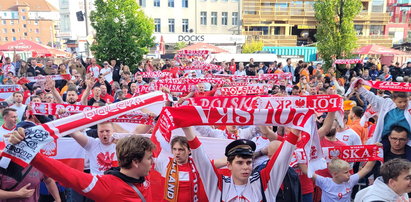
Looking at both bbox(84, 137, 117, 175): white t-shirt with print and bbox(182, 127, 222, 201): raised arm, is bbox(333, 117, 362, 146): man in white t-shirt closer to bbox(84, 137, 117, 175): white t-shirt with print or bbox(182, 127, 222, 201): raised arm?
bbox(182, 127, 222, 201): raised arm

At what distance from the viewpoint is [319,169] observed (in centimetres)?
494

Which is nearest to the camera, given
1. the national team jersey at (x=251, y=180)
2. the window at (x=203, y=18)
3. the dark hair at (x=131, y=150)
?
the dark hair at (x=131, y=150)

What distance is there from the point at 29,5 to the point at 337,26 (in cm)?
12734

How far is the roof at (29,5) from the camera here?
399 feet

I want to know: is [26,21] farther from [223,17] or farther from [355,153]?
[355,153]

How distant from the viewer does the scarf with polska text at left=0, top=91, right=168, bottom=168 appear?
2506mm

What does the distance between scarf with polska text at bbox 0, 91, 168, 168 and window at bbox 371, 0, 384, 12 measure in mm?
50281

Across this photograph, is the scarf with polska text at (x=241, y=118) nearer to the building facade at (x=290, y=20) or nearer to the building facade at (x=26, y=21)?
the building facade at (x=290, y=20)

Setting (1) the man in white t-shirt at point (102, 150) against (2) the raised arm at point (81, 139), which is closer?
A: (2) the raised arm at point (81, 139)

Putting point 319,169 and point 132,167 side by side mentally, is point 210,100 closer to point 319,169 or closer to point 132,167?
point 319,169

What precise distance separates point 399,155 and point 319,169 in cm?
98

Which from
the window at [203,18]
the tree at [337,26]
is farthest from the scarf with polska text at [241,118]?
the window at [203,18]

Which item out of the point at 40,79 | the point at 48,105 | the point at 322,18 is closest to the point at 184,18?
the point at 322,18

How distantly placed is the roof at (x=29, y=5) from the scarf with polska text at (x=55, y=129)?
131260 mm
